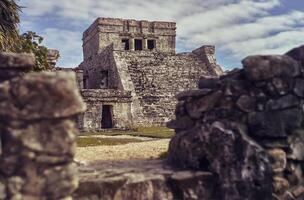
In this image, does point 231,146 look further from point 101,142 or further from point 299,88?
point 101,142

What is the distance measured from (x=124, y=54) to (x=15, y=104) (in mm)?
26034

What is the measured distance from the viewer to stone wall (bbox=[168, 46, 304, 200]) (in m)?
4.46

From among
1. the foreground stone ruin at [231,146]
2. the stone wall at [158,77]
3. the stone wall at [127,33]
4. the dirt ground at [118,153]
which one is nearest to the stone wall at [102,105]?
the stone wall at [158,77]

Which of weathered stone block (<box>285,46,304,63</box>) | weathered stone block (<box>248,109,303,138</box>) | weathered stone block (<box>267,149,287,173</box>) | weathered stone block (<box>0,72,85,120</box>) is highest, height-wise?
weathered stone block (<box>285,46,304,63</box>)

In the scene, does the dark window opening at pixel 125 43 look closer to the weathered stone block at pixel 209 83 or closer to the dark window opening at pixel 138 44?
the dark window opening at pixel 138 44

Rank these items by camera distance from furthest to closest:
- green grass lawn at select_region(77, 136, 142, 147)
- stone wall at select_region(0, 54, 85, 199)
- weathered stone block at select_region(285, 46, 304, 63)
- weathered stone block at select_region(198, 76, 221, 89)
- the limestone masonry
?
1. the limestone masonry
2. green grass lawn at select_region(77, 136, 142, 147)
3. weathered stone block at select_region(198, 76, 221, 89)
4. weathered stone block at select_region(285, 46, 304, 63)
5. stone wall at select_region(0, 54, 85, 199)

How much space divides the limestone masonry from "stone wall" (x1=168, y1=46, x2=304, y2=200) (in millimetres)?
17959

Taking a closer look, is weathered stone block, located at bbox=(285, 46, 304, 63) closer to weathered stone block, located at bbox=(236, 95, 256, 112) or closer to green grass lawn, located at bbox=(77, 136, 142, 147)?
weathered stone block, located at bbox=(236, 95, 256, 112)

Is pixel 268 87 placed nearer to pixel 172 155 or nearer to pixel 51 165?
pixel 172 155

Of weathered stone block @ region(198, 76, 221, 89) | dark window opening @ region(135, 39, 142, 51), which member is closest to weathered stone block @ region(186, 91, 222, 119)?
weathered stone block @ region(198, 76, 221, 89)

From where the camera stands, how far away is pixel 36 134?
10.5 feet

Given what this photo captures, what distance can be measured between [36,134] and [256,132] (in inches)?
106

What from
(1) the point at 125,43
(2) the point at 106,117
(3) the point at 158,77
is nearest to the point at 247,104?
(2) the point at 106,117

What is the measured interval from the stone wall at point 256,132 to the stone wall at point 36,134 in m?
2.00
